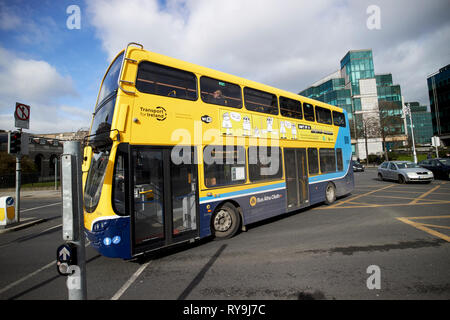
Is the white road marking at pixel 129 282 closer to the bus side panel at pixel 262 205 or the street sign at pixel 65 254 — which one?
the street sign at pixel 65 254

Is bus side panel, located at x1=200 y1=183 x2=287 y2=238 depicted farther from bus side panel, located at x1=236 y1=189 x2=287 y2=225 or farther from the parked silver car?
the parked silver car

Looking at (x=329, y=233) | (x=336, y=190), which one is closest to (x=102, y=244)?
(x=329, y=233)

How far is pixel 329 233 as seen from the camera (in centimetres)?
571

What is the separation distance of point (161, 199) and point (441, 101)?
253ft

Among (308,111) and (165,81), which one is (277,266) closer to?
(165,81)

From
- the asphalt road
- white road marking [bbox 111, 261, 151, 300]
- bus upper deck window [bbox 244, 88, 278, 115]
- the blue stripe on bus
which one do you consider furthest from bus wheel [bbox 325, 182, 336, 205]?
white road marking [bbox 111, 261, 151, 300]

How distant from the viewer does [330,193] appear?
9.59 metres

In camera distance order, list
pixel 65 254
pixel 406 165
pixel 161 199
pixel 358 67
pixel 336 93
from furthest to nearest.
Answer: pixel 336 93 → pixel 358 67 → pixel 406 165 → pixel 161 199 → pixel 65 254

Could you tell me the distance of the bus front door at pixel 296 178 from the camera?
7.49 meters

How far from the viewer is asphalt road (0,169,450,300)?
330cm

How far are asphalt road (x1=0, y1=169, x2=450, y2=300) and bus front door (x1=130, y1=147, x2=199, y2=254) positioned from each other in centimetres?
48

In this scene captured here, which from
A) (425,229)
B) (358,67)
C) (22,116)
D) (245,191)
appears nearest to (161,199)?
(245,191)

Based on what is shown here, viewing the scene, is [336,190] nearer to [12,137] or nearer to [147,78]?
[147,78]

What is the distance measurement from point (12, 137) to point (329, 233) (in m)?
11.8
